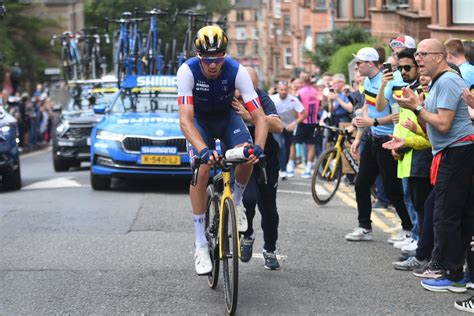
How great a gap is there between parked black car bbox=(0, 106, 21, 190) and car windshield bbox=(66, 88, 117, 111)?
6721mm

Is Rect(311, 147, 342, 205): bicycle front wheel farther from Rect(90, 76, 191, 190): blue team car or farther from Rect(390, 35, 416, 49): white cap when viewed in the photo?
Rect(390, 35, 416, 49): white cap

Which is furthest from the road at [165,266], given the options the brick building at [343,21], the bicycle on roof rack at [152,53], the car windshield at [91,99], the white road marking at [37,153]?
the white road marking at [37,153]

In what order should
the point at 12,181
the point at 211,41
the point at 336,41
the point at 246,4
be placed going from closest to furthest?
1. the point at 211,41
2. the point at 12,181
3. the point at 336,41
4. the point at 246,4

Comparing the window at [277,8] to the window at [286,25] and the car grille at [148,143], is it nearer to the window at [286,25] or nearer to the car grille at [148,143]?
the window at [286,25]

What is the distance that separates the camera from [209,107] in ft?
28.5

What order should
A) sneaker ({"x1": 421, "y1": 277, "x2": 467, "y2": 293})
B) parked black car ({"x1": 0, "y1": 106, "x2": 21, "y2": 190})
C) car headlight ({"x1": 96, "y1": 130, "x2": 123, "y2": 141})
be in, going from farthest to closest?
parked black car ({"x1": 0, "y1": 106, "x2": 21, "y2": 190}), car headlight ({"x1": 96, "y1": 130, "x2": 123, "y2": 141}), sneaker ({"x1": 421, "y1": 277, "x2": 467, "y2": 293})

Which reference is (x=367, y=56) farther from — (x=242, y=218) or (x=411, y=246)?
(x=242, y=218)

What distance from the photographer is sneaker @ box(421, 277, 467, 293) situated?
8789mm

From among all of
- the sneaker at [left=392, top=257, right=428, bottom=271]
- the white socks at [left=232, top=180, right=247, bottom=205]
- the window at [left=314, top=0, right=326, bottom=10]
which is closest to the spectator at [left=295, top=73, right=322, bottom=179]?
the sneaker at [left=392, top=257, right=428, bottom=271]

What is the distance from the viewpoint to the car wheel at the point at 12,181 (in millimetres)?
17609

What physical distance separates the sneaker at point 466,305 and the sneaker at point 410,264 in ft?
5.02

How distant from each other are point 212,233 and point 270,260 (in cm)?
126

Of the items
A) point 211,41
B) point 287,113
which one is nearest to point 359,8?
point 287,113

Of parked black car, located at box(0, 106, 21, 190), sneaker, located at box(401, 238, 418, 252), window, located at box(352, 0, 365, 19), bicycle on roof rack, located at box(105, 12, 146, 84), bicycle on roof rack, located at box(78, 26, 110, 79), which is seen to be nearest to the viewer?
sneaker, located at box(401, 238, 418, 252)
